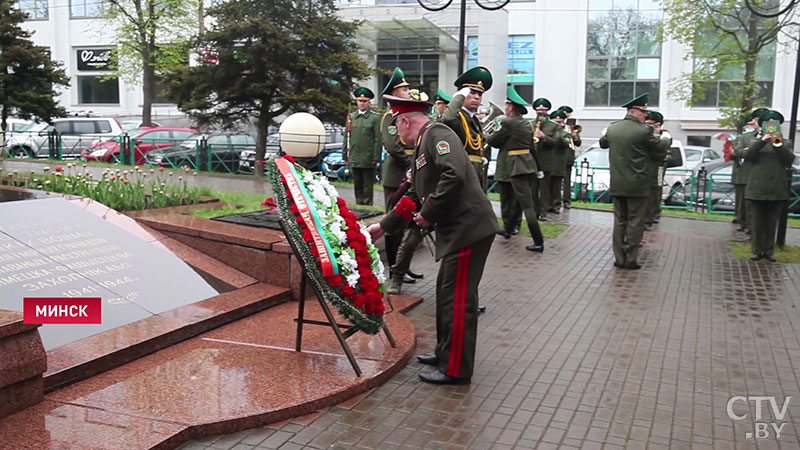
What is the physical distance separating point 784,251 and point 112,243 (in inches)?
355

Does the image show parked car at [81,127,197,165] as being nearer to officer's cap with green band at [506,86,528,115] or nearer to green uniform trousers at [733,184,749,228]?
officer's cap with green band at [506,86,528,115]

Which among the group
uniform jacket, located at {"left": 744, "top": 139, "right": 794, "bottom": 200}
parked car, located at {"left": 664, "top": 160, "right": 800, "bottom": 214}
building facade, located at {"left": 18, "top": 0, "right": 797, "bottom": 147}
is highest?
building facade, located at {"left": 18, "top": 0, "right": 797, "bottom": 147}

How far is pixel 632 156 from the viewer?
933 centimetres

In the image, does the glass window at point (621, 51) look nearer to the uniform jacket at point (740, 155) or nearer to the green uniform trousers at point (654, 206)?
the green uniform trousers at point (654, 206)

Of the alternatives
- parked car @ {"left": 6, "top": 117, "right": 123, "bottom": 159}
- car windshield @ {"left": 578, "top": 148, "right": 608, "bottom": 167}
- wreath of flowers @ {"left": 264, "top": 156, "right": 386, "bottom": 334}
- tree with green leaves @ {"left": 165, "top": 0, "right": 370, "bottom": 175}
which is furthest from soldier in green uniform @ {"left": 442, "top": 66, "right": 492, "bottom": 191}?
parked car @ {"left": 6, "top": 117, "right": 123, "bottom": 159}

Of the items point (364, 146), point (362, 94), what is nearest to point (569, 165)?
point (364, 146)

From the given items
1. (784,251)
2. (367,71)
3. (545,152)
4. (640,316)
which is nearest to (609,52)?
(367,71)

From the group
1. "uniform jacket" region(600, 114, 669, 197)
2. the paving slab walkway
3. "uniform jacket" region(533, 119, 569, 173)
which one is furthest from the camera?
"uniform jacket" region(533, 119, 569, 173)

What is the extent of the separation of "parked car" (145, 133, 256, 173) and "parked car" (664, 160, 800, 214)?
458 inches

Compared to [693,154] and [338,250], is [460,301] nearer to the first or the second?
[338,250]

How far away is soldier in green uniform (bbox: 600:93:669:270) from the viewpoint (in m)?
9.30

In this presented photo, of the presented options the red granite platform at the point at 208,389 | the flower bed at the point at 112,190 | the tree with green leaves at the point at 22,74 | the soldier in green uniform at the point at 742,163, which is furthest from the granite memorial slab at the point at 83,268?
the tree with green leaves at the point at 22,74

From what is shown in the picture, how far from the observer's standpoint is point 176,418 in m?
4.24

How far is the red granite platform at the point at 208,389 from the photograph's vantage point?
4.05m
